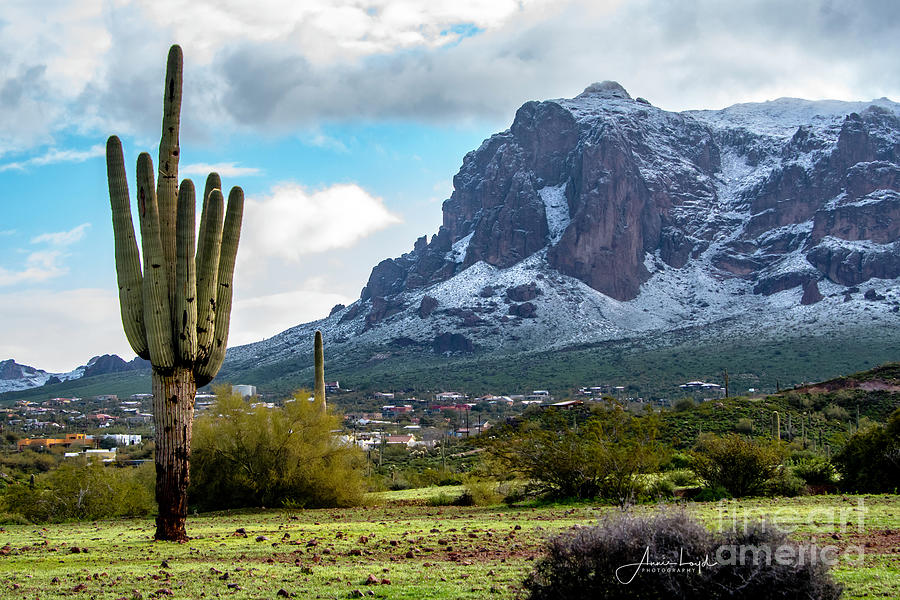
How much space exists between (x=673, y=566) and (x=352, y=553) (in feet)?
23.2

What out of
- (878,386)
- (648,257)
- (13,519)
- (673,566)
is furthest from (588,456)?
(648,257)

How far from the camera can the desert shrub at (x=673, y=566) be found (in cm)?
651

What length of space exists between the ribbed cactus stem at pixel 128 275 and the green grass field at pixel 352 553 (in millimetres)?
3996

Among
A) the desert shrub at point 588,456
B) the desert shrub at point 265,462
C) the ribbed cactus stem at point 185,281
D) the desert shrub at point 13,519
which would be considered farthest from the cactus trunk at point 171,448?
the desert shrub at point 13,519

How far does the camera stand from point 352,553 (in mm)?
12617

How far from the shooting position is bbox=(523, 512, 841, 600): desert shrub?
6.51 metres

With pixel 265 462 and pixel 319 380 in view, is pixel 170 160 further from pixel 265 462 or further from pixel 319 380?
pixel 319 380

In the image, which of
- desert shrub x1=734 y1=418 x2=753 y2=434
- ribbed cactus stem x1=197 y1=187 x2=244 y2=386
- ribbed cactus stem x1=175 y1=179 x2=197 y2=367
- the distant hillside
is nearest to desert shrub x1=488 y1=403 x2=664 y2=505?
ribbed cactus stem x1=197 y1=187 x2=244 y2=386

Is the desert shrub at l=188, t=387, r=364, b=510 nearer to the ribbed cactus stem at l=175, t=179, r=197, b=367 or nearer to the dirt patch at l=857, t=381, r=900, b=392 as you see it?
the ribbed cactus stem at l=175, t=179, r=197, b=367

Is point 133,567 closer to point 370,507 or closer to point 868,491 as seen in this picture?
point 370,507

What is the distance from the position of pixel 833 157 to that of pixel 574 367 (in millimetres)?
103636

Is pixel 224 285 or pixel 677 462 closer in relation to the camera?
pixel 224 285

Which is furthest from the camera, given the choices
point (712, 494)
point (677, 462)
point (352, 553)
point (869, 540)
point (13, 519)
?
point (677, 462)

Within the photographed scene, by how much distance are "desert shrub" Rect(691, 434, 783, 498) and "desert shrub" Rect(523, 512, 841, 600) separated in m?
16.1
